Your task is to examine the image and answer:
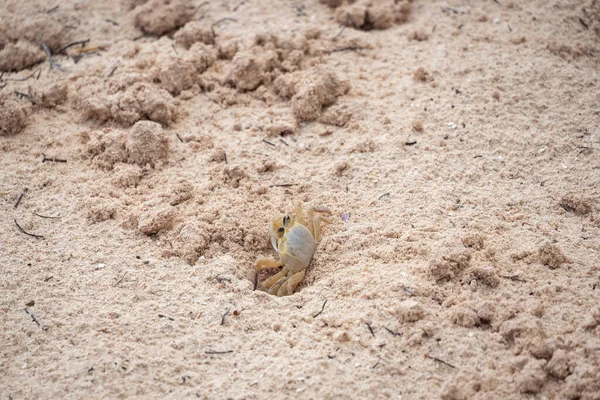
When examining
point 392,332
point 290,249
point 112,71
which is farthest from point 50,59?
point 392,332

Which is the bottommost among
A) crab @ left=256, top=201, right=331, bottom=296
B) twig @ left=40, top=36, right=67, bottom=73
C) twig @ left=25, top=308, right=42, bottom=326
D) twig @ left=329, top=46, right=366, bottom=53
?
twig @ left=25, top=308, right=42, bottom=326

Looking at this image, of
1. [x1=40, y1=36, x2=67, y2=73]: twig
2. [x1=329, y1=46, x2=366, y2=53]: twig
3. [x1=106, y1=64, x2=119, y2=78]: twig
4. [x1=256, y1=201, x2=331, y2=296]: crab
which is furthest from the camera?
[x1=329, y1=46, x2=366, y2=53]: twig

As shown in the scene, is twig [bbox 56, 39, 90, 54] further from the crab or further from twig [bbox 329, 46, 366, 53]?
the crab

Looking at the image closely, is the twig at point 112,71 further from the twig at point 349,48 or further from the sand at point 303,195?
the twig at point 349,48

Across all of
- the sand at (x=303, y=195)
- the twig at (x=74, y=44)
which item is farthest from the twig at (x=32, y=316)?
the twig at (x=74, y=44)

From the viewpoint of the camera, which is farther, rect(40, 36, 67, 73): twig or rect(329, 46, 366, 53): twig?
rect(329, 46, 366, 53): twig

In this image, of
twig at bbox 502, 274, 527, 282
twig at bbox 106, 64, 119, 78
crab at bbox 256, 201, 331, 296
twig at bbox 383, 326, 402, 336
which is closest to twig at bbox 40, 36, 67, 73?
twig at bbox 106, 64, 119, 78
